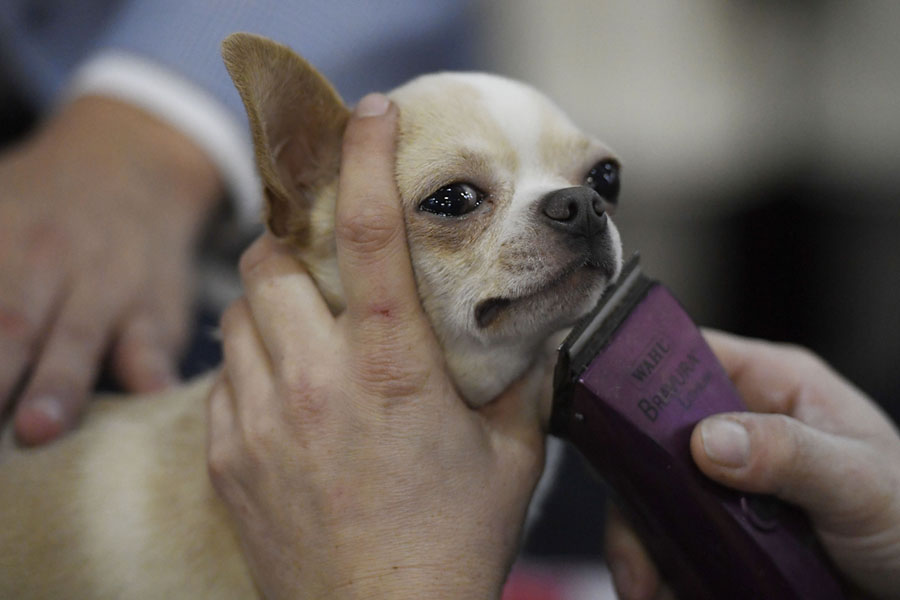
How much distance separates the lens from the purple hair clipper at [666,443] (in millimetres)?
708

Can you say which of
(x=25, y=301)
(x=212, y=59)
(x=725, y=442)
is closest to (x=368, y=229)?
(x=725, y=442)

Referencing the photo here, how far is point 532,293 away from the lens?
2.57 ft

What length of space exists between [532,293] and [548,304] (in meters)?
0.02

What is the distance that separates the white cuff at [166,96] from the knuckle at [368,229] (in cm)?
65

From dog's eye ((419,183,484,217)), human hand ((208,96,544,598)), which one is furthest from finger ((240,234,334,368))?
dog's eye ((419,183,484,217))

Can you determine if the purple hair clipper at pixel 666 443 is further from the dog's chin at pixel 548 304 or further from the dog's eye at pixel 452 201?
the dog's eye at pixel 452 201

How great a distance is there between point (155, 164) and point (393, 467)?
2.69 ft

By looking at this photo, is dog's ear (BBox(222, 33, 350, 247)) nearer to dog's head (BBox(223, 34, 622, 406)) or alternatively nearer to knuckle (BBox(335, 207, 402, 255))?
dog's head (BBox(223, 34, 622, 406))

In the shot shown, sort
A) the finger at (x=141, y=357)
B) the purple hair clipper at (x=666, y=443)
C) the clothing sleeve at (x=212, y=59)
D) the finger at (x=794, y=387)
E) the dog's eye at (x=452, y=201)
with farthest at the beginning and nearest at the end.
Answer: the clothing sleeve at (x=212, y=59) → the finger at (x=141, y=357) → the finger at (x=794, y=387) → the dog's eye at (x=452, y=201) → the purple hair clipper at (x=666, y=443)

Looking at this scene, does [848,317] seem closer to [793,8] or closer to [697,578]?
[793,8]

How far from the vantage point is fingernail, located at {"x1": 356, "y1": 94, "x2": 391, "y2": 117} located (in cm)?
82

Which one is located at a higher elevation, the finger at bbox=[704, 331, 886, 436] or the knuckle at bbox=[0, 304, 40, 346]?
the finger at bbox=[704, 331, 886, 436]

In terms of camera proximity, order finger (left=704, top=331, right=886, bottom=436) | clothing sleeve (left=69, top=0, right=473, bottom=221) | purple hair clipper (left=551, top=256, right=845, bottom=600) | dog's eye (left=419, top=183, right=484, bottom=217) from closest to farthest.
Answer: purple hair clipper (left=551, top=256, right=845, bottom=600)
dog's eye (left=419, top=183, right=484, bottom=217)
finger (left=704, top=331, right=886, bottom=436)
clothing sleeve (left=69, top=0, right=473, bottom=221)

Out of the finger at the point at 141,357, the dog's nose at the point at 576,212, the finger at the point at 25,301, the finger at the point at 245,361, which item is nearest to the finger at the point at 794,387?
the dog's nose at the point at 576,212
